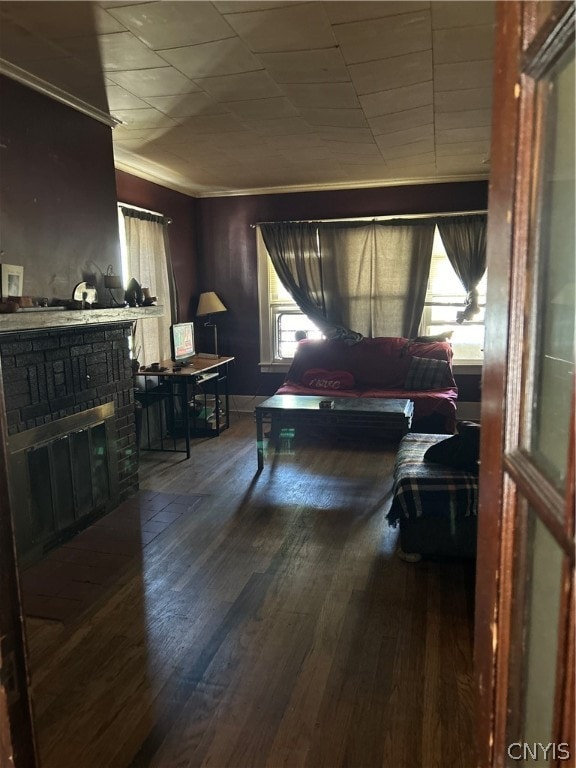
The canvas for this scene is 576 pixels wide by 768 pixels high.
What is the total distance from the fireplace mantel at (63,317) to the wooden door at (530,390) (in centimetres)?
249

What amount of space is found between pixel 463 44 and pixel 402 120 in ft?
3.79

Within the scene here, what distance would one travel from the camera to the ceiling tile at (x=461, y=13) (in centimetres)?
215

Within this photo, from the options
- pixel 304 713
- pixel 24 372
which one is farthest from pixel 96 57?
pixel 304 713

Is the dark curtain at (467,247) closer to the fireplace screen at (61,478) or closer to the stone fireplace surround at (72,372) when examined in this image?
the stone fireplace surround at (72,372)

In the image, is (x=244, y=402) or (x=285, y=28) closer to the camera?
(x=285, y=28)

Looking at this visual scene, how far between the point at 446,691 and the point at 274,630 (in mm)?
742

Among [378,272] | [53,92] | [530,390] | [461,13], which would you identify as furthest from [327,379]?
[530,390]

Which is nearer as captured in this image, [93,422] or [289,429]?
[93,422]

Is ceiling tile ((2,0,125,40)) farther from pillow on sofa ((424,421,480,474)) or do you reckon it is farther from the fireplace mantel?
pillow on sofa ((424,421,480,474))

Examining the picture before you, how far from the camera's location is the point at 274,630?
2.42m

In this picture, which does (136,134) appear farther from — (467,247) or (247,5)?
(467,247)

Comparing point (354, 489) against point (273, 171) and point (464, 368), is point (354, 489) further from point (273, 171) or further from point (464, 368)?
point (273, 171)

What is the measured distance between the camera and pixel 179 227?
613cm

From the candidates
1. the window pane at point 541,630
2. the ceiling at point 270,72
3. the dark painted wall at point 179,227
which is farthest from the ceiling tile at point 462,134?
the window pane at point 541,630
